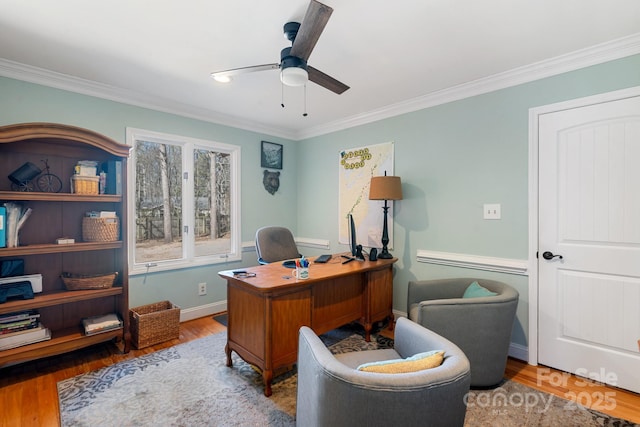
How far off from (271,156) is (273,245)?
1481 mm

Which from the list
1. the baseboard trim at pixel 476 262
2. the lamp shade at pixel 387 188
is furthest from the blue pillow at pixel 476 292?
the lamp shade at pixel 387 188

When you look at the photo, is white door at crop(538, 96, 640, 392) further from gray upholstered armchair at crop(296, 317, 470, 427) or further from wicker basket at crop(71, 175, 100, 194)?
wicker basket at crop(71, 175, 100, 194)

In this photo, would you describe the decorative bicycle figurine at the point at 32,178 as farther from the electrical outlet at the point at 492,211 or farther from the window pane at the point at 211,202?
the electrical outlet at the point at 492,211

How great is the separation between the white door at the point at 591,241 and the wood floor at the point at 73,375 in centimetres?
15

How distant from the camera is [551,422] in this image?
70.6 inches

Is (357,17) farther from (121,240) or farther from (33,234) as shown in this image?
(33,234)

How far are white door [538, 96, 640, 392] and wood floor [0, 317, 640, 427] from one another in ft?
0.49

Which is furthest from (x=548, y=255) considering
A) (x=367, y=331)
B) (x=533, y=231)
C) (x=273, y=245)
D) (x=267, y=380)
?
(x=273, y=245)

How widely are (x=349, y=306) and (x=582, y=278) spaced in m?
1.86

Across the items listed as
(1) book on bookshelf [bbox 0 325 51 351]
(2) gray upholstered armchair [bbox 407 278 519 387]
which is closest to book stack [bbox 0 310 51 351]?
(1) book on bookshelf [bbox 0 325 51 351]

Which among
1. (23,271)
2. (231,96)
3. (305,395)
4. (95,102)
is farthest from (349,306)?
(95,102)

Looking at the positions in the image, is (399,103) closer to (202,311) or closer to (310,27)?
(310,27)

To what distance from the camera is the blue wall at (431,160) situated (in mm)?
2494

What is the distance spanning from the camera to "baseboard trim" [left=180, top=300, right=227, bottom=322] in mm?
3453
